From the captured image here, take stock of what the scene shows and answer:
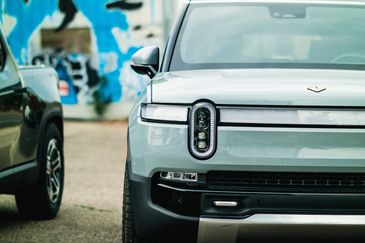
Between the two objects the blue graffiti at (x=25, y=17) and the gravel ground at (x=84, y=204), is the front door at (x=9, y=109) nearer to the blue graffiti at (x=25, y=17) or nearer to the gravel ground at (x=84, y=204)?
the gravel ground at (x=84, y=204)

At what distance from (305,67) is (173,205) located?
1401 millimetres

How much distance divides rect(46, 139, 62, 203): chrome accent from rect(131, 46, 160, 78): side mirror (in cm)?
192

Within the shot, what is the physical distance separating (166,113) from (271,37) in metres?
1.52

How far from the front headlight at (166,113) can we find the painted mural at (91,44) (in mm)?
14221

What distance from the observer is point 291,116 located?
14.8ft

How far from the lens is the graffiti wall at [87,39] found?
19.1 m

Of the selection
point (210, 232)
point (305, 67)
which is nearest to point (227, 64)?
point (305, 67)

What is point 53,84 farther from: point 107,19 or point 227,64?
point 107,19

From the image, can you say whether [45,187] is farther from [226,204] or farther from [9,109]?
[226,204]

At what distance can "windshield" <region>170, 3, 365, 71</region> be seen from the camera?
5.53 meters

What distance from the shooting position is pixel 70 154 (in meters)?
13.1

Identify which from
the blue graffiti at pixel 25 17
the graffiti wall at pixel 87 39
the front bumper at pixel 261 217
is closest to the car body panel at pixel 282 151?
the front bumper at pixel 261 217

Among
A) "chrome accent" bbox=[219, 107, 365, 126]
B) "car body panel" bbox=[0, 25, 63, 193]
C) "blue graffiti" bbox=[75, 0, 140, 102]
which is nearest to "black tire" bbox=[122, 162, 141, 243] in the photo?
"chrome accent" bbox=[219, 107, 365, 126]

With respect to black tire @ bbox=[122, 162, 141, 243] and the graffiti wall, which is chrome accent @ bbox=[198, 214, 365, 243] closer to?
black tire @ bbox=[122, 162, 141, 243]
